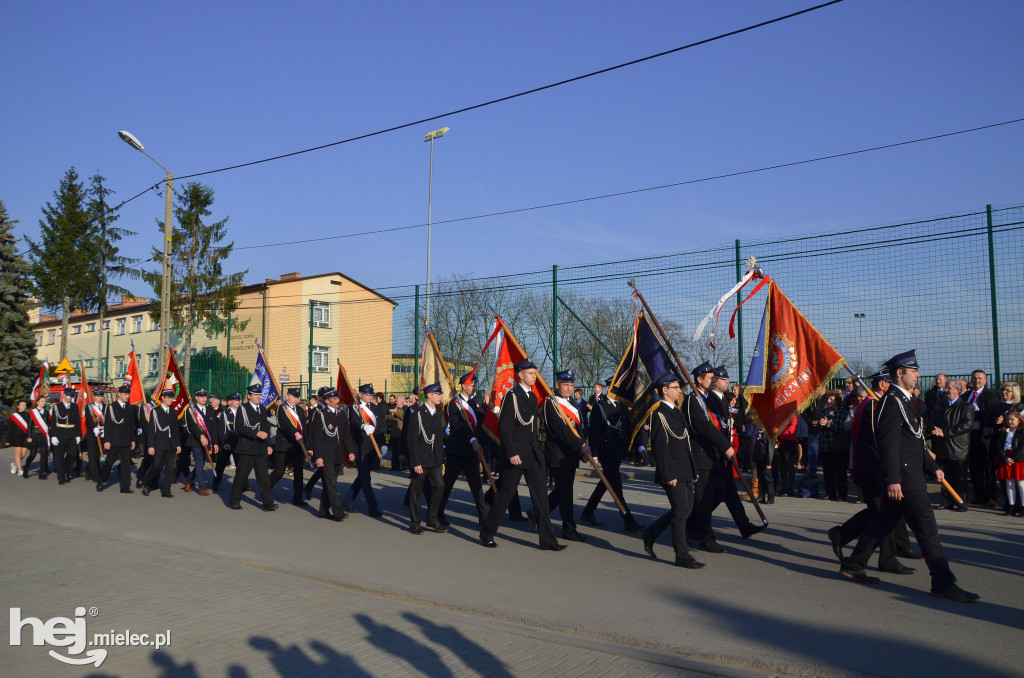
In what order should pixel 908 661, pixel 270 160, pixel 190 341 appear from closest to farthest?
pixel 908 661, pixel 270 160, pixel 190 341

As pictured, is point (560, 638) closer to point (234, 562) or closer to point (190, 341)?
point (234, 562)

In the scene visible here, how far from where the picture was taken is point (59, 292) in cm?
3566

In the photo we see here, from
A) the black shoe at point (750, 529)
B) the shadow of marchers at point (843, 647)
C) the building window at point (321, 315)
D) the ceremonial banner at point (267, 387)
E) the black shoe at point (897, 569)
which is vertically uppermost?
the building window at point (321, 315)

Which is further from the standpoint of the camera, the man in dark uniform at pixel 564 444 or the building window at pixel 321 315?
the building window at pixel 321 315

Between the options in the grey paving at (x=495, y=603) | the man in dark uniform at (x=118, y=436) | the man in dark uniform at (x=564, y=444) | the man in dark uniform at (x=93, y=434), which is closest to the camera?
the grey paving at (x=495, y=603)

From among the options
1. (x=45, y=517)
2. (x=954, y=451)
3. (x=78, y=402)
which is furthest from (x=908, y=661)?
(x=78, y=402)

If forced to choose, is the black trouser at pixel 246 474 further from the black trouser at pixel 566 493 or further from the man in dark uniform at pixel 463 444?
the black trouser at pixel 566 493

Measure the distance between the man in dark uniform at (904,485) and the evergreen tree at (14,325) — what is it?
39547 millimetres

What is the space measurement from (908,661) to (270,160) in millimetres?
17758

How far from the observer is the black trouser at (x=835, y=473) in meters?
13.1

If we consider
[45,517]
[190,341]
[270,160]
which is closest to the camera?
[45,517]

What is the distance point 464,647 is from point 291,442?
8349 millimetres

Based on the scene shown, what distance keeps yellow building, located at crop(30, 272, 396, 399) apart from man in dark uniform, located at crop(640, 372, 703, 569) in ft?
47.5

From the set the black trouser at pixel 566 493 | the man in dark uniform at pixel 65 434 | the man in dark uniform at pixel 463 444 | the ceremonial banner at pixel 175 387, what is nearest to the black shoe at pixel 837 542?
the black trouser at pixel 566 493
